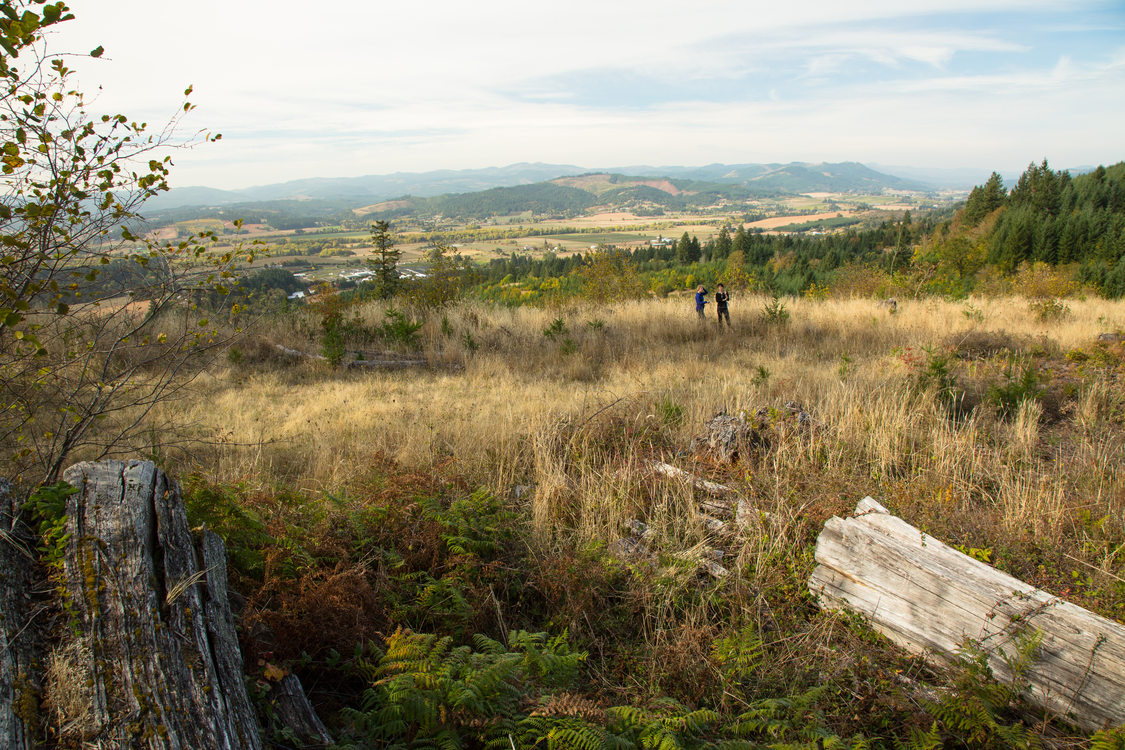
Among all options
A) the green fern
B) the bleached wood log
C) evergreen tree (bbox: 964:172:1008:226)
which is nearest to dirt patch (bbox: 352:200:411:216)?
evergreen tree (bbox: 964:172:1008:226)

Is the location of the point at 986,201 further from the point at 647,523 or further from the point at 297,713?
the point at 297,713

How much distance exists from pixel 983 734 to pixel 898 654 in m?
0.66

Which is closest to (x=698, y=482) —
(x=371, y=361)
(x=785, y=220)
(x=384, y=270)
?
(x=371, y=361)

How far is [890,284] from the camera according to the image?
1803 cm

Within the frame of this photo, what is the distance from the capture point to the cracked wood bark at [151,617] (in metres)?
1.78

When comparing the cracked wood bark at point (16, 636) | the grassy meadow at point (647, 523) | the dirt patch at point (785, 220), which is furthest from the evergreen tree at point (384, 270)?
the dirt patch at point (785, 220)

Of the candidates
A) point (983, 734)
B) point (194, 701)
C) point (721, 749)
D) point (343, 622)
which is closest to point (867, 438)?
point (983, 734)

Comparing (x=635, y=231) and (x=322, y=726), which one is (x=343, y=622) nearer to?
(x=322, y=726)

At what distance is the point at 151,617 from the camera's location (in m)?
2.00

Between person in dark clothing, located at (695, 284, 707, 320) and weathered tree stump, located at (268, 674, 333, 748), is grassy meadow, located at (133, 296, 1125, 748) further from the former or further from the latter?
person in dark clothing, located at (695, 284, 707, 320)

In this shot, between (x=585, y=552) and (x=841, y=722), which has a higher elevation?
(x=585, y=552)

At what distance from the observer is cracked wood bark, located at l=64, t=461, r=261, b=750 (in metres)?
1.78

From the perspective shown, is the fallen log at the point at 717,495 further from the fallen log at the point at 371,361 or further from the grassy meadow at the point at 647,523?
the fallen log at the point at 371,361

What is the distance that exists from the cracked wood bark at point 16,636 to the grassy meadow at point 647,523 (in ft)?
2.35
